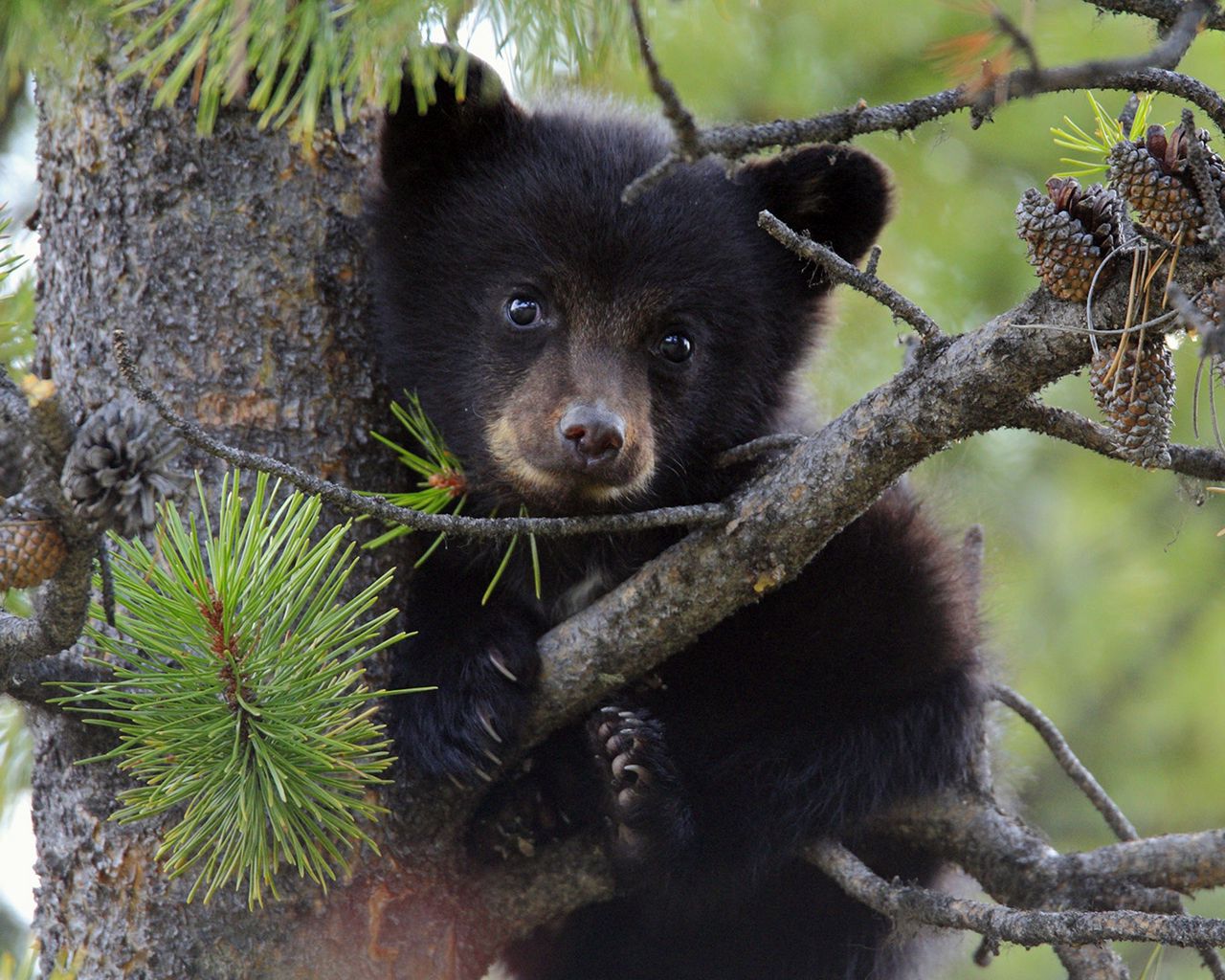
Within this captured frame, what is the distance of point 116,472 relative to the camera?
1.62 meters

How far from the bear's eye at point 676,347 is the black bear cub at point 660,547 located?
10 millimetres

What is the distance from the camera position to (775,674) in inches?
131

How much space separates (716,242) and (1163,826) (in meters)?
3.81

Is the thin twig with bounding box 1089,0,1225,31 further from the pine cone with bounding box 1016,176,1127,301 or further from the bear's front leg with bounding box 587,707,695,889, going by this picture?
the bear's front leg with bounding box 587,707,695,889

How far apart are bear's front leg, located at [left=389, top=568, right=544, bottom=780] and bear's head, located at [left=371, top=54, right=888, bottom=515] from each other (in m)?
0.33

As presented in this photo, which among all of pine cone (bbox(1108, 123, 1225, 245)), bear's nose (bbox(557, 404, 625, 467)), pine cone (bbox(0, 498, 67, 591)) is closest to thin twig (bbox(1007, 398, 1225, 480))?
pine cone (bbox(1108, 123, 1225, 245))

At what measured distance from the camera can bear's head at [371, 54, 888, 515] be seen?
307 cm

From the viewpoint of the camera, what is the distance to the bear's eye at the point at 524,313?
3.14 m

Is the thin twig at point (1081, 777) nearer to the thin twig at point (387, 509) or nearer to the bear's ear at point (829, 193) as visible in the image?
the thin twig at point (387, 509)

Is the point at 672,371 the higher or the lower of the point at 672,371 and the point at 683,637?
the higher

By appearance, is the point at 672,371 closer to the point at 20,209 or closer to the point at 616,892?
the point at 616,892

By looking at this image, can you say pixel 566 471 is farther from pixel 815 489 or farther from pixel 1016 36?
pixel 1016 36

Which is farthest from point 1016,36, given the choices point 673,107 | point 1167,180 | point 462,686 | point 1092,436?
point 462,686

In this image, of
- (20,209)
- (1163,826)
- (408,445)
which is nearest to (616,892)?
(408,445)
